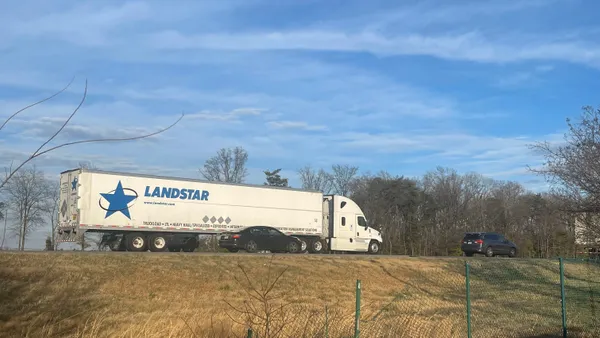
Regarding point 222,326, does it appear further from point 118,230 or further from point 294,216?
point 294,216

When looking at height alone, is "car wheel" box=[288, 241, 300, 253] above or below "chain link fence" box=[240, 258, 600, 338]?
above

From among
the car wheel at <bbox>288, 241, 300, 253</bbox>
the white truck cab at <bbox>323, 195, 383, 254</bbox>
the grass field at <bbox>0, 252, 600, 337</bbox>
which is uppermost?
the white truck cab at <bbox>323, 195, 383, 254</bbox>

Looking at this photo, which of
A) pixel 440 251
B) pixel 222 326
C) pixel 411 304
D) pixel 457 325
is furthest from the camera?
pixel 440 251

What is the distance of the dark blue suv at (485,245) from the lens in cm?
3981

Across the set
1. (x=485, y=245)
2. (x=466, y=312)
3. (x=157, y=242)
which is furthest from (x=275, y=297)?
(x=485, y=245)

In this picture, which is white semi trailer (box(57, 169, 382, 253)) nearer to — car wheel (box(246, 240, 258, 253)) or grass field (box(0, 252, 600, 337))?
car wheel (box(246, 240, 258, 253))

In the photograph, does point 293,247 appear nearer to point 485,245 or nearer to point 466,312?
point 485,245

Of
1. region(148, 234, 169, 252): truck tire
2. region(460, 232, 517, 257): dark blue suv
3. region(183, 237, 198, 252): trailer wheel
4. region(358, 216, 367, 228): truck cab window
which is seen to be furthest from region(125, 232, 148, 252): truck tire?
region(460, 232, 517, 257): dark blue suv

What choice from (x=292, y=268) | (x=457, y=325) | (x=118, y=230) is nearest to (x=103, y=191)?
(x=118, y=230)

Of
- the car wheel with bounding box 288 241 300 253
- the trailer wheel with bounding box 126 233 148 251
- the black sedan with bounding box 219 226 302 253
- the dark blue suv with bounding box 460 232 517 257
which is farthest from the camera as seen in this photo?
the dark blue suv with bounding box 460 232 517 257

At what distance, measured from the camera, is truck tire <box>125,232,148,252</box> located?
1125 inches

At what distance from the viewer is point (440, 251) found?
194 ft

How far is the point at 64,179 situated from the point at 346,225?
16610mm

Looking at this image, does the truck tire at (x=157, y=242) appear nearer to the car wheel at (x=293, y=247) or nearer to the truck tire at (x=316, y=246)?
the car wheel at (x=293, y=247)
